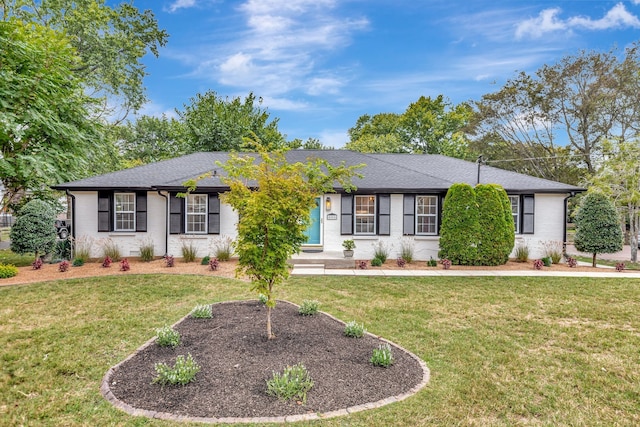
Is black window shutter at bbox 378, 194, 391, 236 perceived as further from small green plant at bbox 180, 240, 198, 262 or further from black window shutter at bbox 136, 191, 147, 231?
black window shutter at bbox 136, 191, 147, 231

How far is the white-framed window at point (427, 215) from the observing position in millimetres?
12055

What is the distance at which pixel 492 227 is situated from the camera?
34.9ft

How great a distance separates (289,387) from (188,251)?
8.95 metres

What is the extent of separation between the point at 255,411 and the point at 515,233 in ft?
38.8

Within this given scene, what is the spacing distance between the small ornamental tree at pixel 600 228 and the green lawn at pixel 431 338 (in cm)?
219

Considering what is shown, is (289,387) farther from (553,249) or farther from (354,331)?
(553,249)

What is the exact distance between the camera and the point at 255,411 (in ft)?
9.86

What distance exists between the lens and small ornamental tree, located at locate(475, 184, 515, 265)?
10.6 meters

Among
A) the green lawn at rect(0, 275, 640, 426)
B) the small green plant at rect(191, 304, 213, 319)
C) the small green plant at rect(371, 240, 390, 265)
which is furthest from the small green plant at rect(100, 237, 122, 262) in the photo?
the small green plant at rect(371, 240, 390, 265)

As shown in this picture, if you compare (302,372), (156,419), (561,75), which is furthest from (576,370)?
(561,75)

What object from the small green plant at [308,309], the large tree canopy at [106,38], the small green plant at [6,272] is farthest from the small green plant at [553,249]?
the large tree canopy at [106,38]

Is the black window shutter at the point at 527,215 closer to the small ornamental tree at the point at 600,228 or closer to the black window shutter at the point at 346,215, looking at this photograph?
the small ornamental tree at the point at 600,228

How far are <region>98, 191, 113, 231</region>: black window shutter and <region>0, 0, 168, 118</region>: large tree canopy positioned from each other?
6.29 m

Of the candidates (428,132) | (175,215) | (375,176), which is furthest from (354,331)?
(428,132)
